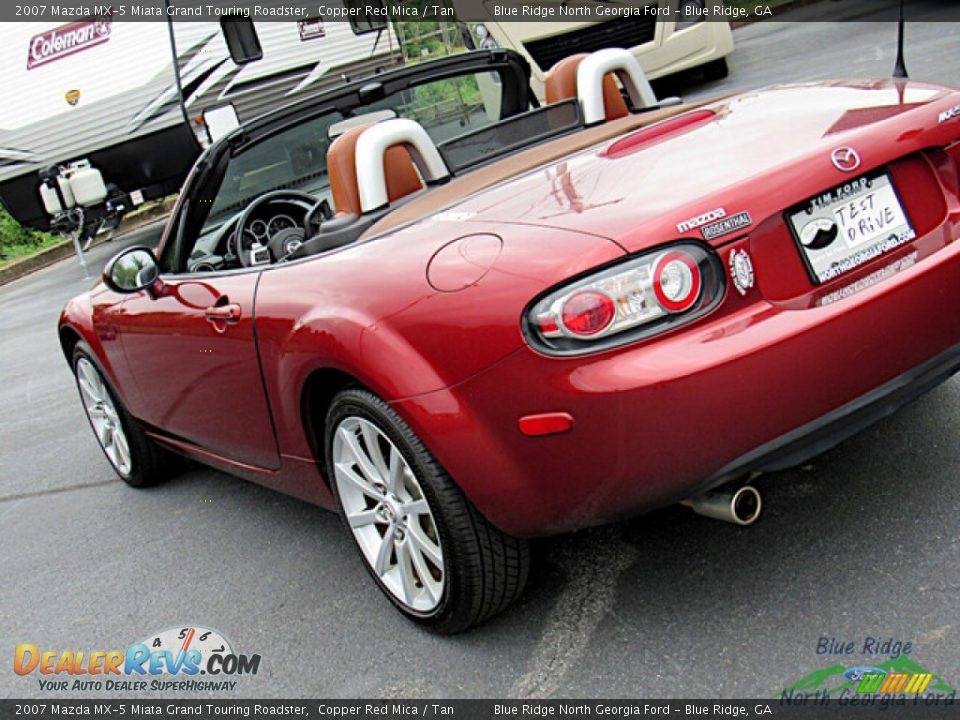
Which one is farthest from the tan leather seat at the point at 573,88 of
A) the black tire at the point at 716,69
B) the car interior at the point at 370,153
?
the black tire at the point at 716,69

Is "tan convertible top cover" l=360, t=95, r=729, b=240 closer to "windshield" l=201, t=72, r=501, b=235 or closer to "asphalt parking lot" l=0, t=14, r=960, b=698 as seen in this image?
"windshield" l=201, t=72, r=501, b=235

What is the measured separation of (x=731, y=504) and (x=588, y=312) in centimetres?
60

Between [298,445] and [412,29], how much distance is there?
15601 mm

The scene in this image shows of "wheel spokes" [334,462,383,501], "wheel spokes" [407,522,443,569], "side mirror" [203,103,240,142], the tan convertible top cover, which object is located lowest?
"wheel spokes" [407,522,443,569]

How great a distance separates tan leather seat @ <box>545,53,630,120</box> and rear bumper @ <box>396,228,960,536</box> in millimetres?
1421

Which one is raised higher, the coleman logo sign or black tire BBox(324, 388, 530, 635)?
the coleman logo sign

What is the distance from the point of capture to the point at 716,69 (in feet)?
39.1

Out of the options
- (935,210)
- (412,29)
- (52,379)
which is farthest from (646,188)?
(412,29)

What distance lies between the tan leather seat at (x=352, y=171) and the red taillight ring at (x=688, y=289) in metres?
1.15

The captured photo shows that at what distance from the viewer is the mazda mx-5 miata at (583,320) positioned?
2.47 metres

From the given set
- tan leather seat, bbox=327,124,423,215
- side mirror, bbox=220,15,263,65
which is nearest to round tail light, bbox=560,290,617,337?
tan leather seat, bbox=327,124,423,215

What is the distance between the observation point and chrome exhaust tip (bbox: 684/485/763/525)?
8.63 feet

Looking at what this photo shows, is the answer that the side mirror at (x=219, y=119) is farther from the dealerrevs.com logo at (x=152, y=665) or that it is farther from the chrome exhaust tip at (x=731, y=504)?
the chrome exhaust tip at (x=731, y=504)

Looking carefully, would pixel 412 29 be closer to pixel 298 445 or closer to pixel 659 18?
pixel 659 18
